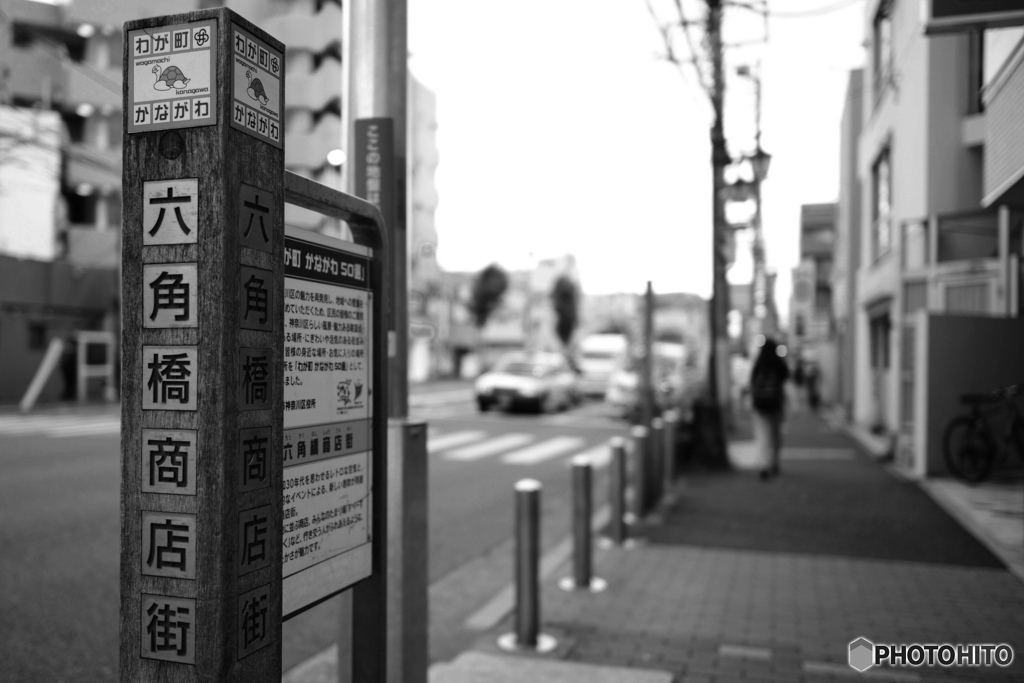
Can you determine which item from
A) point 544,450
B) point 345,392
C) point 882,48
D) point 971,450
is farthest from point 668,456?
point 882,48

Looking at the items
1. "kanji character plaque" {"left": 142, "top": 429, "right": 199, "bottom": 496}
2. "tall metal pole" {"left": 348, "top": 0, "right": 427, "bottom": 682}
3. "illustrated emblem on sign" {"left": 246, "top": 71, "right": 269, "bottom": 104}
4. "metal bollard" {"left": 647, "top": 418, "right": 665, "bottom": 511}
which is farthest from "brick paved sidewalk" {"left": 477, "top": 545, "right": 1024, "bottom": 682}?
"illustrated emblem on sign" {"left": 246, "top": 71, "right": 269, "bottom": 104}

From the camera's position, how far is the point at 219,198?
182cm

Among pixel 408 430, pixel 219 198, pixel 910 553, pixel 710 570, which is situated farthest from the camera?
pixel 910 553

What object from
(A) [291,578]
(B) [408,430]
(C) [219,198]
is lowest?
(A) [291,578]

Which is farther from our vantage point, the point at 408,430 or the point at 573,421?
the point at 573,421

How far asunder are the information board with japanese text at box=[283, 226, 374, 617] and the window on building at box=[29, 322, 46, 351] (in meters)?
26.8

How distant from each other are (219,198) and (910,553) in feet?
22.9

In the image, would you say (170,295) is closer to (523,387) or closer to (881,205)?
(881,205)

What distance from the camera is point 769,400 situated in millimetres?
11156

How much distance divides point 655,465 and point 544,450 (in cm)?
632

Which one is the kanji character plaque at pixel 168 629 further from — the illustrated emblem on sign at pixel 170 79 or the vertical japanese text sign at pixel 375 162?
the vertical japanese text sign at pixel 375 162

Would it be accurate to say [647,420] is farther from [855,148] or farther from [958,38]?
[855,148]

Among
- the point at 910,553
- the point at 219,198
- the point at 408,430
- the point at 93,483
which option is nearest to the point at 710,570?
the point at 910,553

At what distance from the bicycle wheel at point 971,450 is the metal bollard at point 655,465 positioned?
380 cm
